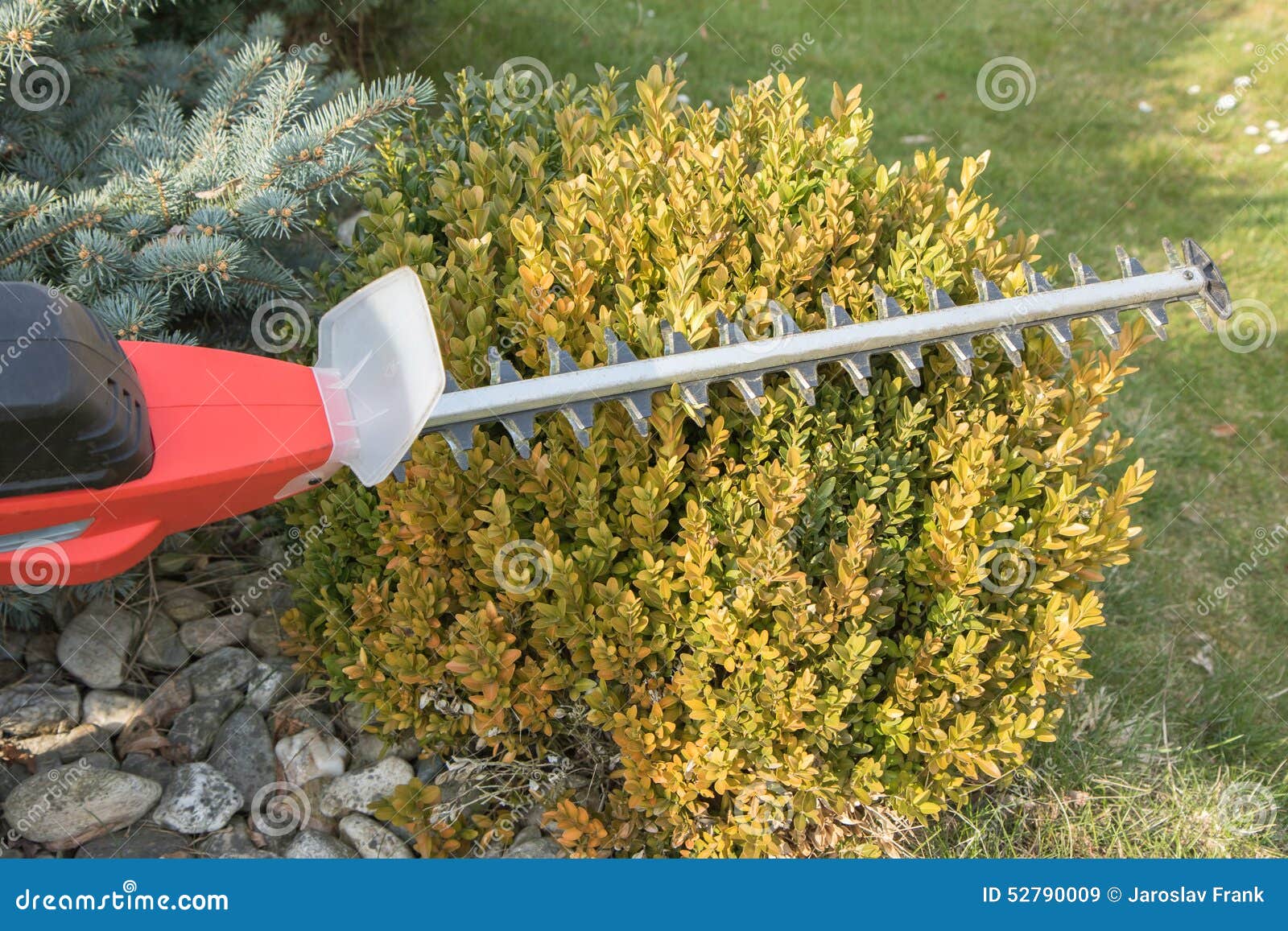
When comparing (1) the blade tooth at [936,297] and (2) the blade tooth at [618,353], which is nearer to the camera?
(2) the blade tooth at [618,353]

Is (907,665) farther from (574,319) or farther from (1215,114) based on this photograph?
(1215,114)

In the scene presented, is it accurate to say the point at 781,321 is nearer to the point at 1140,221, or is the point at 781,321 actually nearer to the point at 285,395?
the point at 285,395

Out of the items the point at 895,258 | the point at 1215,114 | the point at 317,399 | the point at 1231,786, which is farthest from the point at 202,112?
the point at 1215,114

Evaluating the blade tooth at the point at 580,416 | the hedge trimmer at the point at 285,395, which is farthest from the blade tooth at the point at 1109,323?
the blade tooth at the point at 580,416

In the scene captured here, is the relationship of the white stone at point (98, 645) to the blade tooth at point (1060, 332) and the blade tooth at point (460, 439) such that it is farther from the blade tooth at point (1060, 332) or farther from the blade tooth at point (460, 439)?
the blade tooth at point (1060, 332)

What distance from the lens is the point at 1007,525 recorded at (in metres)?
2.38
